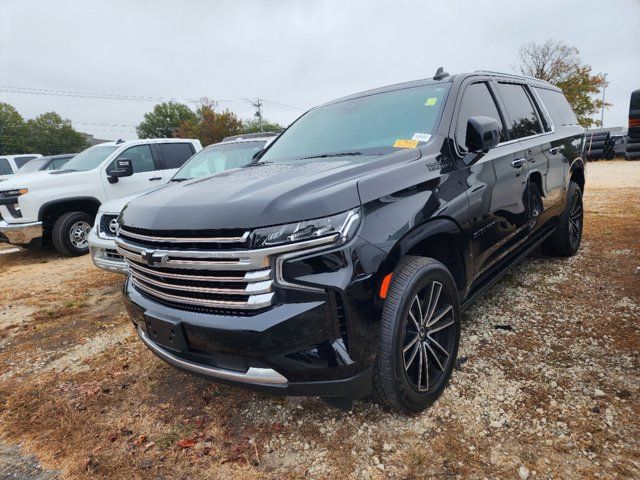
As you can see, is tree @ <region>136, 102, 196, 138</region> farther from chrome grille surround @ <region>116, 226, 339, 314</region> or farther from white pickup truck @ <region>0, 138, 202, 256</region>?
chrome grille surround @ <region>116, 226, 339, 314</region>

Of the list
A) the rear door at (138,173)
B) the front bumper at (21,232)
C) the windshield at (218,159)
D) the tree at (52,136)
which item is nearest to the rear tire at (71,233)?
the front bumper at (21,232)

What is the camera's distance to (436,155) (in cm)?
236

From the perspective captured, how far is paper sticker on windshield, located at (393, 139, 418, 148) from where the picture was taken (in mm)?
2417

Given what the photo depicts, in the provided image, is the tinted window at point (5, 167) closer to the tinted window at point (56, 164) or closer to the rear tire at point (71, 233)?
the tinted window at point (56, 164)

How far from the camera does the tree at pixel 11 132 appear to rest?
52.4 metres

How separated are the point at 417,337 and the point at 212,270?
109 centimetres

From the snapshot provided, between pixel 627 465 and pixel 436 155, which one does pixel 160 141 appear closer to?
pixel 436 155

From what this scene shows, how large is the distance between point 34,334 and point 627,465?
4.44 m

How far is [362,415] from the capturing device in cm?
224

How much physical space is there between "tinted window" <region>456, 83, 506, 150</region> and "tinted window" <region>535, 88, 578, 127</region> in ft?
4.16

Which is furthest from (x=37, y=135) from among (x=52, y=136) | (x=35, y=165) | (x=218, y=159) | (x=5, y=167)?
(x=218, y=159)

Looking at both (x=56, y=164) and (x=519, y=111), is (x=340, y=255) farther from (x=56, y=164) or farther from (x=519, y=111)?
(x=56, y=164)

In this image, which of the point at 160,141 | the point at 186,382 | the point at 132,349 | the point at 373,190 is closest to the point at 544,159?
the point at 373,190

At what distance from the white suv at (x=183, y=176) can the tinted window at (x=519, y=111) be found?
2.00 meters
